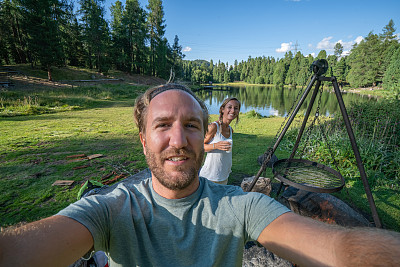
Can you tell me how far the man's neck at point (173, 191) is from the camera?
148cm

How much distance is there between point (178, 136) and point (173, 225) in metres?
0.72

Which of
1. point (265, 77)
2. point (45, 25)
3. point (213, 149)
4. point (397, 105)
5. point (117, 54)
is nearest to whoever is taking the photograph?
point (213, 149)

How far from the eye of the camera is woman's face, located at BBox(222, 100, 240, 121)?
150 inches

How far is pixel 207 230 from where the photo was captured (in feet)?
4.50

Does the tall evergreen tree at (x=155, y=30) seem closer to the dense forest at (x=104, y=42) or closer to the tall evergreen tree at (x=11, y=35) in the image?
the dense forest at (x=104, y=42)

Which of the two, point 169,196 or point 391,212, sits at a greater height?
point 169,196

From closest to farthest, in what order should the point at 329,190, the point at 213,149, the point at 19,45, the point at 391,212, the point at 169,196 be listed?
the point at 169,196, the point at 329,190, the point at 213,149, the point at 391,212, the point at 19,45

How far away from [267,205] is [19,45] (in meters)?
46.0

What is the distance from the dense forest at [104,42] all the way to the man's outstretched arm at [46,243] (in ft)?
107

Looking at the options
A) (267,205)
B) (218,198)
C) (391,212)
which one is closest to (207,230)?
(218,198)

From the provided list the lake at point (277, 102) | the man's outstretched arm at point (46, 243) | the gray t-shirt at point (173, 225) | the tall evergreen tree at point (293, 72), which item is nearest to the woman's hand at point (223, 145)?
the gray t-shirt at point (173, 225)

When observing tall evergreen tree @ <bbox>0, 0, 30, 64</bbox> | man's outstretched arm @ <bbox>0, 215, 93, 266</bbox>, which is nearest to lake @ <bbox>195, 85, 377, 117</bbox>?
man's outstretched arm @ <bbox>0, 215, 93, 266</bbox>

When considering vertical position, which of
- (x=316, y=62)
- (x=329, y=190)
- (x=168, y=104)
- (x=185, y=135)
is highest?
(x=316, y=62)

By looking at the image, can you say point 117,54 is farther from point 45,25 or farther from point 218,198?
point 218,198
